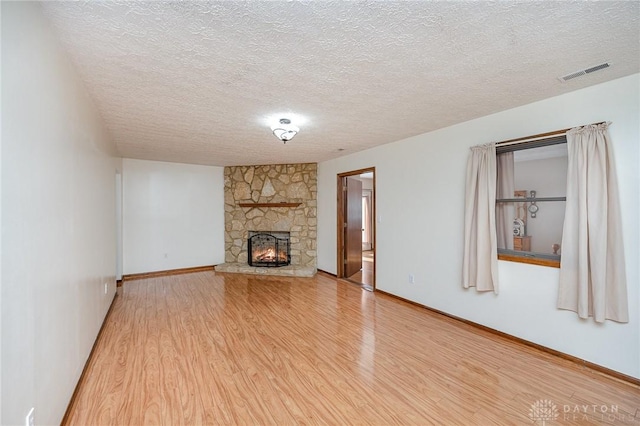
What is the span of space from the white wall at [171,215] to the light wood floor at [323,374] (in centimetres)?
218

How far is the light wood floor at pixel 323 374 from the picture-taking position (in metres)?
1.84

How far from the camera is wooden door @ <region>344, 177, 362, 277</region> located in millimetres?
5566

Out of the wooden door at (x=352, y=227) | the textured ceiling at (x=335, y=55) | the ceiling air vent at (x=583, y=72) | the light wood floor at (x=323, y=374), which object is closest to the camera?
the textured ceiling at (x=335, y=55)

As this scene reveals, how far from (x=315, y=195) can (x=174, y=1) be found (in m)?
4.78

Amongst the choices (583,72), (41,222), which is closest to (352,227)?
(583,72)

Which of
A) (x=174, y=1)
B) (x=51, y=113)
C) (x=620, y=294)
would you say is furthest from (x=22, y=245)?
(x=620, y=294)

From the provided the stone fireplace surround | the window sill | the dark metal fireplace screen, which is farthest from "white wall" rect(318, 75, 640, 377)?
the dark metal fireplace screen

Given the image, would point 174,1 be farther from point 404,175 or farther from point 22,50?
point 404,175

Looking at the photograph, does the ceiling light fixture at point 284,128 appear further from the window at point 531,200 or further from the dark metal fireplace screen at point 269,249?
the dark metal fireplace screen at point 269,249

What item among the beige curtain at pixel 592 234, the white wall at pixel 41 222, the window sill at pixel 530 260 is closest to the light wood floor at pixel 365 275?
the window sill at pixel 530 260

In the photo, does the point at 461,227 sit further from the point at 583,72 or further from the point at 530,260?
the point at 583,72

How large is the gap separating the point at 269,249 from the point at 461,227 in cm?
410

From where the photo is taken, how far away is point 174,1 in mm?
1389

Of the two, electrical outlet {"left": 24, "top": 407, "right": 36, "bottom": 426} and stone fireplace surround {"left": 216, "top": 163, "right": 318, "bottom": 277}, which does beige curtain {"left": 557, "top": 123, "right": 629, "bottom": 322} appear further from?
stone fireplace surround {"left": 216, "top": 163, "right": 318, "bottom": 277}
